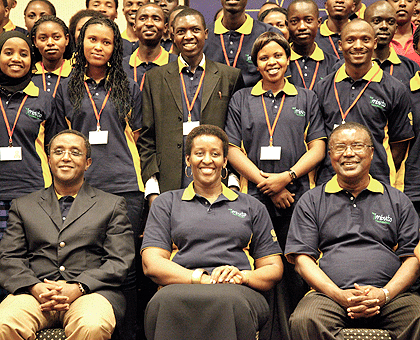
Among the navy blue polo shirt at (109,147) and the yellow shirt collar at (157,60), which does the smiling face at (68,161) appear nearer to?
the navy blue polo shirt at (109,147)

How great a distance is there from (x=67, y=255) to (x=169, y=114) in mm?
1210

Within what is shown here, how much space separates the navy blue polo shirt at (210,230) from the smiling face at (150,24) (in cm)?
159

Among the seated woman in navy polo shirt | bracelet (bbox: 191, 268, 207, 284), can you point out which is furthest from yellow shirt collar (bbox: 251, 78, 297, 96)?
bracelet (bbox: 191, 268, 207, 284)

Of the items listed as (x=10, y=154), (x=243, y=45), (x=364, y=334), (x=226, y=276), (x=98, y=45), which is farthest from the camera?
(x=243, y=45)

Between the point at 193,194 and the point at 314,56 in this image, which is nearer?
the point at 193,194

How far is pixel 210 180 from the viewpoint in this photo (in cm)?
357

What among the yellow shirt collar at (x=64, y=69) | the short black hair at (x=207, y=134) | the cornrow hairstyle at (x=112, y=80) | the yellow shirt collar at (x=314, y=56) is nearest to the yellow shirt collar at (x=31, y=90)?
the cornrow hairstyle at (x=112, y=80)

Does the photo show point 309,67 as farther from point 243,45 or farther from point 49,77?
point 49,77

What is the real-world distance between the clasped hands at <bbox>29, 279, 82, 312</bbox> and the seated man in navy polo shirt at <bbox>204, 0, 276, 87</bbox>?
83.1 inches

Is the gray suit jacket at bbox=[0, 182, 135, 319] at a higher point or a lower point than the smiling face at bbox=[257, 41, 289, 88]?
lower

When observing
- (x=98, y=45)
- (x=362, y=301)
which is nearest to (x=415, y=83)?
(x=362, y=301)

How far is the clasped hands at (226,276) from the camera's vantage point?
3221 millimetres

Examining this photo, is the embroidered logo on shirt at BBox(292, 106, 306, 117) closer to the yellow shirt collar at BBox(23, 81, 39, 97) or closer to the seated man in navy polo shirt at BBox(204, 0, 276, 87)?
the seated man in navy polo shirt at BBox(204, 0, 276, 87)

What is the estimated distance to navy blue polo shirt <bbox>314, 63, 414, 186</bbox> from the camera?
4008mm
